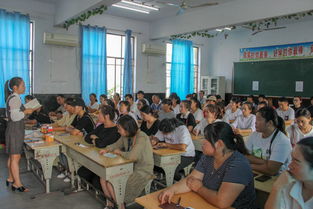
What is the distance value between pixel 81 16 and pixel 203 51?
6.31m

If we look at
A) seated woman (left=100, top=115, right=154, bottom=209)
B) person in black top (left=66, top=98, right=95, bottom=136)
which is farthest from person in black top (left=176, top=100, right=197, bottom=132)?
seated woman (left=100, top=115, right=154, bottom=209)

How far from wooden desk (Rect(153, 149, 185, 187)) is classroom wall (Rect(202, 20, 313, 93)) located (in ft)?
25.3

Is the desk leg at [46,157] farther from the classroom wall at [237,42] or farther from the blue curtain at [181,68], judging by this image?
the classroom wall at [237,42]

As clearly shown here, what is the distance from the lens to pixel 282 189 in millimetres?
1341

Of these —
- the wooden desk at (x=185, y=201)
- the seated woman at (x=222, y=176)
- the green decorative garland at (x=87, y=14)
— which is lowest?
the wooden desk at (x=185, y=201)

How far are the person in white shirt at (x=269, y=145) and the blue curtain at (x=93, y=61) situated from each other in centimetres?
625

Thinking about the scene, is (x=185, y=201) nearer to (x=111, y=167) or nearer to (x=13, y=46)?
(x=111, y=167)

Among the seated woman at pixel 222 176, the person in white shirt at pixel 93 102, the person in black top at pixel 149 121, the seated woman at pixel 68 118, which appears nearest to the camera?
the seated woman at pixel 222 176

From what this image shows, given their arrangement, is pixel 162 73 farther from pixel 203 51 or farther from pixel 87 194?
pixel 87 194

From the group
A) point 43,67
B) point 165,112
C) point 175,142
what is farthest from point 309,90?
point 43,67

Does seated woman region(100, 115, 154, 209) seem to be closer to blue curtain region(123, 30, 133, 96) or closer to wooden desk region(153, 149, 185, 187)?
wooden desk region(153, 149, 185, 187)

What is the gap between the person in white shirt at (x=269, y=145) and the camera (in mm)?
2310

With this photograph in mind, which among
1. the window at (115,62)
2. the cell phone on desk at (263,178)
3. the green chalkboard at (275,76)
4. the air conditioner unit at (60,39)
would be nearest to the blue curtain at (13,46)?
the air conditioner unit at (60,39)

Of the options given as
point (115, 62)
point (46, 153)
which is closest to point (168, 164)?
point (46, 153)
